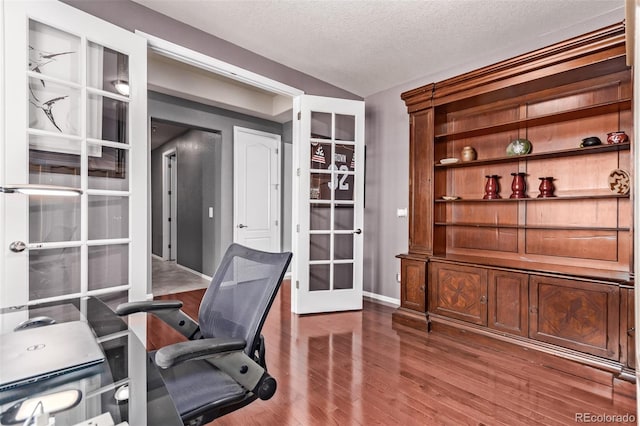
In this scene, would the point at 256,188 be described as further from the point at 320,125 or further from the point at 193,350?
the point at 193,350

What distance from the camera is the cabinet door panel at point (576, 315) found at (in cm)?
217

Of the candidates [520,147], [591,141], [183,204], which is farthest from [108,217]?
[183,204]

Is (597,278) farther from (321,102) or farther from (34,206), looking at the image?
(34,206)

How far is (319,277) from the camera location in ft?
11.9

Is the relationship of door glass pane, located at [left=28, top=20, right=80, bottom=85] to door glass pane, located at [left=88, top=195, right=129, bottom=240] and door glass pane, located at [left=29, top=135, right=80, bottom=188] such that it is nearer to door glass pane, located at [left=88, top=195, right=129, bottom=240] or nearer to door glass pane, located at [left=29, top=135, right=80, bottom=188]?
door glass pane, located at [left=29, top=135, right=80, bottom=188]

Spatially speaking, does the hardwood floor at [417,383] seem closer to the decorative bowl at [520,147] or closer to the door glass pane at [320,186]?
the door glass pane at [320,186]

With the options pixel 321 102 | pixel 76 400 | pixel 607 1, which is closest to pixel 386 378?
pixel 76 400

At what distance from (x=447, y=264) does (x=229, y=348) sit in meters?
2.45

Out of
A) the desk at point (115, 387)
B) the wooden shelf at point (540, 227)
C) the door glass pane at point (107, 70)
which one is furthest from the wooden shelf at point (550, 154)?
the desk at point (115, 387)

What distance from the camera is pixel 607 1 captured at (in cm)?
232

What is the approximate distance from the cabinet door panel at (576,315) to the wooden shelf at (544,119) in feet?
4.34

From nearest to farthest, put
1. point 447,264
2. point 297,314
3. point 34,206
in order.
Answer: point 34,206 → point 447,264 → point 297,314

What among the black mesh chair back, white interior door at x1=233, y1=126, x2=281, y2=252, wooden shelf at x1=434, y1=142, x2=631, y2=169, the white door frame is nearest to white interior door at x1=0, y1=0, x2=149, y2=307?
the black mesh chair back

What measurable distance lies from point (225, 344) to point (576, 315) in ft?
8.31
